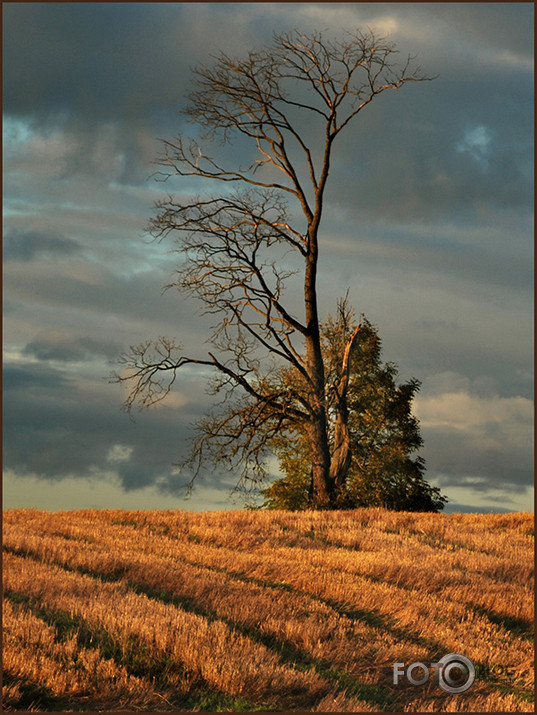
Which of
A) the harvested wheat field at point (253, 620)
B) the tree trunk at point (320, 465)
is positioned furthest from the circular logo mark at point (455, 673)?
the tree trunk at point (320, 465)

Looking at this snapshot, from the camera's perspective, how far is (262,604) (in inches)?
370

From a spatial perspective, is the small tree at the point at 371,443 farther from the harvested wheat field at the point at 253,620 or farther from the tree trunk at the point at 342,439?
the harvested wheat field at the point at 253,620

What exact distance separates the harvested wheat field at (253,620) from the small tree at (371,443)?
10698 mm

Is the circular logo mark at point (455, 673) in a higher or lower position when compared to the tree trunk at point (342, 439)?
lower

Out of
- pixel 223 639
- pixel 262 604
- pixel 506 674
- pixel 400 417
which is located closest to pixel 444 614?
pixel 506 674

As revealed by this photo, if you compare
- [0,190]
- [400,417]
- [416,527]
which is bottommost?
[416,527]

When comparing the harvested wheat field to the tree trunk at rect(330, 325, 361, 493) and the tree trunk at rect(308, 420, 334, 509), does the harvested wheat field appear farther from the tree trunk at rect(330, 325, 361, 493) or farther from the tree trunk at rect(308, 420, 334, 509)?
the tree trunk at rect(330, 325, 361, 493)

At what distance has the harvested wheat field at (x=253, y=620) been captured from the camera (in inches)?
268

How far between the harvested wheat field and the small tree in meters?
10.7

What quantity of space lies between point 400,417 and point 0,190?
2308cm

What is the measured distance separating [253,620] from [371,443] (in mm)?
20658

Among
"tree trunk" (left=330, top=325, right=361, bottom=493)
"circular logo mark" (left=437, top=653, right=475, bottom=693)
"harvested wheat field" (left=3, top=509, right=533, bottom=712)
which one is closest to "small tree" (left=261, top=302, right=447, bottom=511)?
"tree trunk" (left=330, top=325, right=361, bottom=493)

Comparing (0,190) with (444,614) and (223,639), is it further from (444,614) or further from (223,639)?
(444,614)

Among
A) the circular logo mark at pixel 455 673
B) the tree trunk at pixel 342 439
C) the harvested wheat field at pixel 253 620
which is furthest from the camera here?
the tree trunk at pixel 342 439
